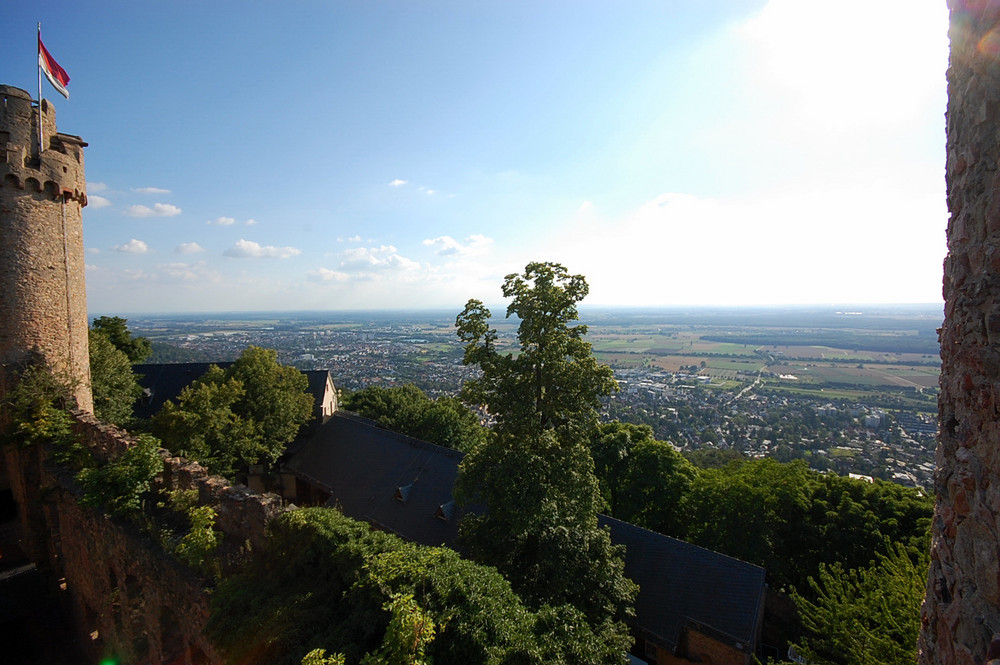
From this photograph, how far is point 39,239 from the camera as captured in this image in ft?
41.1

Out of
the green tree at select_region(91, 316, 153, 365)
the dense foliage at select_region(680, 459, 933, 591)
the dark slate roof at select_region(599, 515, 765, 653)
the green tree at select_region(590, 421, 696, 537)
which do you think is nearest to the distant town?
the dark slate roof at select_region(599, 515, 765, 653)

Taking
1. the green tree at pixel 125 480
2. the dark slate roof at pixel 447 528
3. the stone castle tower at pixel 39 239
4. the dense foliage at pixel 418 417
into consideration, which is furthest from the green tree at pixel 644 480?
the stone castle tower at pixel 39 239

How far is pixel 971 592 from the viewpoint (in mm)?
3020

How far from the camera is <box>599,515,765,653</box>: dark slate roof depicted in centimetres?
1100

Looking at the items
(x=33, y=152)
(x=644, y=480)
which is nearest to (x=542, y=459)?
(x=644, y=480)

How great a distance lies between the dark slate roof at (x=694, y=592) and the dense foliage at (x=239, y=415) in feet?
50.2

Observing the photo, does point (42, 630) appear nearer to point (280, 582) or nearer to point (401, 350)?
point (280, 582)

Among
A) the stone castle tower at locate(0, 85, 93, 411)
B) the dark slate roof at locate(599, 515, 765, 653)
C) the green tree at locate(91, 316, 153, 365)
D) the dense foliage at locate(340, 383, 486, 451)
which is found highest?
the stone castle tower at locate(0, 85, 93, 411)

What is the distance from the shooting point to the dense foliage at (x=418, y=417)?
2400 cm

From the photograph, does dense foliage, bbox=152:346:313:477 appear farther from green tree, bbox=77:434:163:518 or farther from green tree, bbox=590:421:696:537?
green tree, bbox=590:421:696:537

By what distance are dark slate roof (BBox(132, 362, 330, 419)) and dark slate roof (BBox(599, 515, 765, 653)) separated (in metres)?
18.2

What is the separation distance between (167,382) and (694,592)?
2889cm

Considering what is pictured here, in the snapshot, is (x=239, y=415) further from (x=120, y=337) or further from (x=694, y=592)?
(x=694, y=592)

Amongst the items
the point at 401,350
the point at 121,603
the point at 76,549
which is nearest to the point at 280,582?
the point at 121,603
